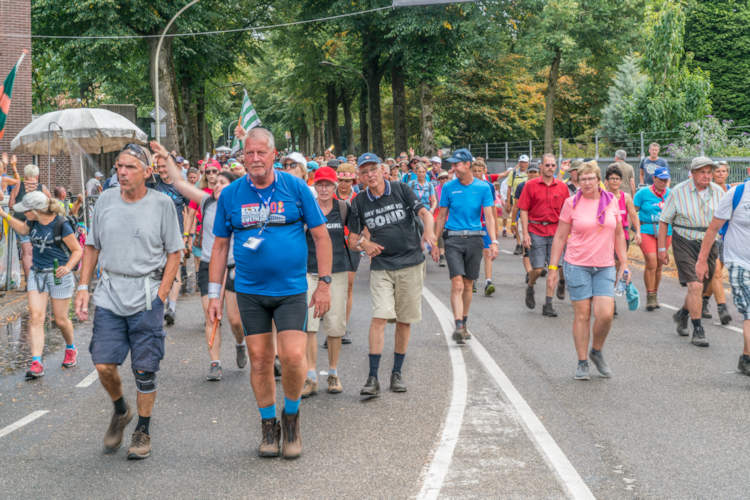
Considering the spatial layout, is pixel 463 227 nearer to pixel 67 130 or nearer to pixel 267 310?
pixel 267 310

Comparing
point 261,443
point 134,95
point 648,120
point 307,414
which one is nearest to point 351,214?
point 307,414

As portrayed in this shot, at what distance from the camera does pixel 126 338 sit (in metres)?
5.51

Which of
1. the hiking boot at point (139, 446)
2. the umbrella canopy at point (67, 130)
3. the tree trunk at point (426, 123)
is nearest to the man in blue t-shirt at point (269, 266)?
the hiking boot at point (139, 446)

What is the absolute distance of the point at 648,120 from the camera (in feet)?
104

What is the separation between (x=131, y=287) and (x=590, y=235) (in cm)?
415

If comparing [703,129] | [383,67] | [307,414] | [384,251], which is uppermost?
[383,67]

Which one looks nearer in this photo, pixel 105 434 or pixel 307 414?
pixel 105 434

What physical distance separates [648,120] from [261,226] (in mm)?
29201

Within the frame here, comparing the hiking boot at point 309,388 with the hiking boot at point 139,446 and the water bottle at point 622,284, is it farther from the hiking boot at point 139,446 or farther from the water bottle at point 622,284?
the water bottle at point 622,284

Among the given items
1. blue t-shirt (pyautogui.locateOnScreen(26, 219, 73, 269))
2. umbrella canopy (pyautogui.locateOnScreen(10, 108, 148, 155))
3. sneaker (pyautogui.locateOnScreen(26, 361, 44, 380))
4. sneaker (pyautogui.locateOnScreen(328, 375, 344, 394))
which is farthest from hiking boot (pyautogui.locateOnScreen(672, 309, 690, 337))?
umbrella canopy (pyautogui.locateOnScreen(10, 108, 148, 155))

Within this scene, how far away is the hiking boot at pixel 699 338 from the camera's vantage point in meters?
8.81

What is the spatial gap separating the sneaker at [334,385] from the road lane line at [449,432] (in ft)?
3.14

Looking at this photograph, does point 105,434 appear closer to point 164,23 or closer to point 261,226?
point 261,226

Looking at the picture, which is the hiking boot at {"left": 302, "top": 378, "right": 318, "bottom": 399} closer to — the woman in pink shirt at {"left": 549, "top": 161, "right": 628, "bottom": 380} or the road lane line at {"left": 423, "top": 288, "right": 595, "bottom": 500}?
the road lane line at {"left": 423, "top": 288, "right": 595, "bottom": 500}
